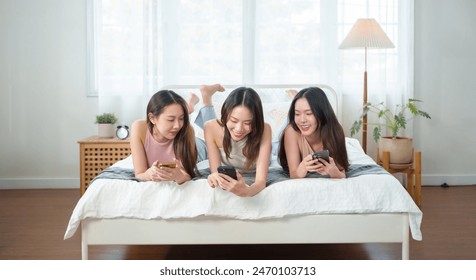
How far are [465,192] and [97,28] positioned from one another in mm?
3153

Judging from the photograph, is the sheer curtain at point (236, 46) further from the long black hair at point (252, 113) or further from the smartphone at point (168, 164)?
the smartphone at point (168, 164)

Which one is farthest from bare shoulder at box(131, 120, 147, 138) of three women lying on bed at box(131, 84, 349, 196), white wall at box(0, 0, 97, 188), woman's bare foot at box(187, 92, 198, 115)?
white wall at box(0, 0, 97, 188)

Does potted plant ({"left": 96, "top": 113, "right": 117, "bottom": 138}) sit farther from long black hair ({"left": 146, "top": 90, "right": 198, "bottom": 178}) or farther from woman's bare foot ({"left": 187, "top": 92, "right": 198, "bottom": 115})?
long black hair ({"left": 146, "top": 90, "right": 198, "bottom": 178})

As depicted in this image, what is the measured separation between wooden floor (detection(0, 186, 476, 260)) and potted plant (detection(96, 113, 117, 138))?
77cm

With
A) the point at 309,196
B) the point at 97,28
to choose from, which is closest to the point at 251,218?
the point at 309,196

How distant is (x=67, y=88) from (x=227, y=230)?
115 inches

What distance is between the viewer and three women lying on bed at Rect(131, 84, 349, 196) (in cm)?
272

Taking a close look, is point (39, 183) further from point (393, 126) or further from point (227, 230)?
point (227, 230)

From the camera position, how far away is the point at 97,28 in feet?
16.6

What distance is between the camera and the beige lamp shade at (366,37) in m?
4.59

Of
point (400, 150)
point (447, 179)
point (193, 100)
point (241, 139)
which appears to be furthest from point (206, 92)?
point (447, 179)

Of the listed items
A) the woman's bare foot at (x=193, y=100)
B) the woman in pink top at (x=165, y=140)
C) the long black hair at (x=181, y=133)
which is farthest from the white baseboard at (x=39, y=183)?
the long black hair at (x=181, y=133)

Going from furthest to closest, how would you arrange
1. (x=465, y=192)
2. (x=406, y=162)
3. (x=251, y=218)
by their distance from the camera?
(x=465, y=192), (x=406, y=162), (x=251, y=218)
